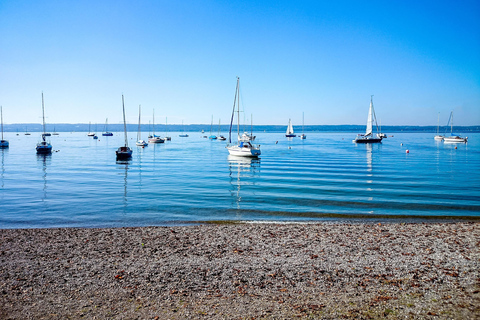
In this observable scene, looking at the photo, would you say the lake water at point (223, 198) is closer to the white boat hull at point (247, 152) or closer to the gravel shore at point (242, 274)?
the gravel shore at point (242, 274)

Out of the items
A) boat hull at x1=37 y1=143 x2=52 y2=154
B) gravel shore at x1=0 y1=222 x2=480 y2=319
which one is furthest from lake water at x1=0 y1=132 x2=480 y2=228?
boat hull at x1=37 y1=143 x2=52 y2=154

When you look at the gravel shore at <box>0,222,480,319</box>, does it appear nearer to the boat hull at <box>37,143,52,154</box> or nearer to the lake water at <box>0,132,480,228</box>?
the lake water at <box>0,132,480,228</box>

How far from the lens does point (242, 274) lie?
28.4 feet

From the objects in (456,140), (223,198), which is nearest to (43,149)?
(223,198)

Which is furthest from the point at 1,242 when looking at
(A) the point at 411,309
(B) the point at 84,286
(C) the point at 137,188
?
(C) the point at 137,188

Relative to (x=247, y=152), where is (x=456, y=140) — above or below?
above

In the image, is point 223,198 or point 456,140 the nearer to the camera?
point 223,198

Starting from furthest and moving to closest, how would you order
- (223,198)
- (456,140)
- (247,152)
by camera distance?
(456,140) < (247,152) < (223,198)

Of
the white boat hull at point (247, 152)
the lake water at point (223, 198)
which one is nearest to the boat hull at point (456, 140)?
the white boat hull at point (247, 152)

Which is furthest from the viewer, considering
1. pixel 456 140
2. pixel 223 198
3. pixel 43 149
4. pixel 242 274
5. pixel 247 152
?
pixel 456 140

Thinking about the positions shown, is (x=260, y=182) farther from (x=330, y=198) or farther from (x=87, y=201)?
(x=87, y=201)

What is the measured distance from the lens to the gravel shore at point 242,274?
688cm

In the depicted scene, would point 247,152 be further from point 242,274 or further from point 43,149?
point 242,274

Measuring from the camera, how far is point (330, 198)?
74.1ft
